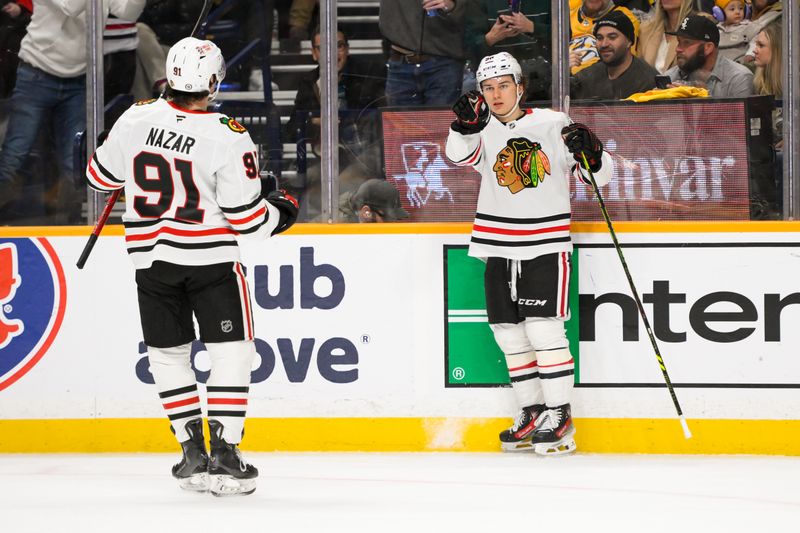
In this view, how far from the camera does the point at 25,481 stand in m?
3.69

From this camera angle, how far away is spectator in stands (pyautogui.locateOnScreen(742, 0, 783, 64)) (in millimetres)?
4266

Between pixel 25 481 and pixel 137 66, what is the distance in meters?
1.62

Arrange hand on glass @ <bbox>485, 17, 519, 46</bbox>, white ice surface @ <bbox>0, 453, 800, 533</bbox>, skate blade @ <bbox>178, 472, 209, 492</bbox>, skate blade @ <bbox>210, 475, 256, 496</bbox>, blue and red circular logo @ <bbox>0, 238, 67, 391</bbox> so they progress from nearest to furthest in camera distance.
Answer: white ice surface @ <bbox>0, 453, 800, 533</bbox>, skate blade @ <bbox>210, 475, 256, 496</bbox>, skate blade @ <bbox>178, 472, 209, 492</bbox>, blue and red circular logo @ <bbox>0, 238, 67, 391</bbox>, hand on glass @ <bbox>485, 17, 519, 46</bbox>

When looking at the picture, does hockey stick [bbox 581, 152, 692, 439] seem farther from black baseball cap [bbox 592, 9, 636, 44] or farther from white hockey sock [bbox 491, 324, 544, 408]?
black baseball cap [bbox 592, 9, 636, 44]

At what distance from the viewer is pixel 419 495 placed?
3.44 meters

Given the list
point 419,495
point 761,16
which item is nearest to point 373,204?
point 419,495

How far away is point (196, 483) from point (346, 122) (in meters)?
1.54

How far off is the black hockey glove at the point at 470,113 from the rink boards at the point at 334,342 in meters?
0.40

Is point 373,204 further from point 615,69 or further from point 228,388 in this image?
point 228,388

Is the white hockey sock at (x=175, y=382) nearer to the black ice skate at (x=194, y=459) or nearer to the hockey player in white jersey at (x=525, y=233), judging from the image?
the black ice skate at (x=194, y=459)

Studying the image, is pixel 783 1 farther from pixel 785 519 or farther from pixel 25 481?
pixel 25 481

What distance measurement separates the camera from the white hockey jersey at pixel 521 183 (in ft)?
13.3

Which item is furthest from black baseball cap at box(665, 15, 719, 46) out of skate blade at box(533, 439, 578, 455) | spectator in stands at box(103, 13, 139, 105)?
spectator in stands at box(103, 13, 139, 105)

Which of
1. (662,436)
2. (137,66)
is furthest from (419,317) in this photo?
(137,66)
